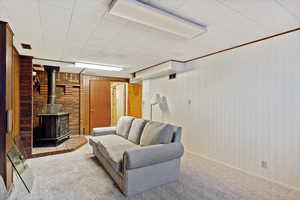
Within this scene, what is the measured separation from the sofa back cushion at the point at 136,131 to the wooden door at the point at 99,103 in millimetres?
3000

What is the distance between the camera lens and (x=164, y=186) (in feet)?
7.68

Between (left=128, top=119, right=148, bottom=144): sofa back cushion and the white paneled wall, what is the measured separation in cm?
146

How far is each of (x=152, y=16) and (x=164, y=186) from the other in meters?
2.33

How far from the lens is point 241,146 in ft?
9.68

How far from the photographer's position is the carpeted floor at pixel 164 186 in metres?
2.10

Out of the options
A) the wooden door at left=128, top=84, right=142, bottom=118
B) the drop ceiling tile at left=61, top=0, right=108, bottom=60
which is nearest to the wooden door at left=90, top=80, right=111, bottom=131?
the wooden door at left=128, top=84, right=142, bottom=118

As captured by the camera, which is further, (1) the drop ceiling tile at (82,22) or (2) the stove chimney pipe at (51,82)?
(2) the stove chimney pipe at (51,82)

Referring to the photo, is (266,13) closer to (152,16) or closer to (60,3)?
(152,16)

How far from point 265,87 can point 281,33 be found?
843 millimetres

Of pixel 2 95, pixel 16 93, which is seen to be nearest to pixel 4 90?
pixel 2 95

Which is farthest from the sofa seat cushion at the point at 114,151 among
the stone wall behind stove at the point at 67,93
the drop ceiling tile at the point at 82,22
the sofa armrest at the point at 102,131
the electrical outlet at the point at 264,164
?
the stone wall behind stove at the point at 67,93

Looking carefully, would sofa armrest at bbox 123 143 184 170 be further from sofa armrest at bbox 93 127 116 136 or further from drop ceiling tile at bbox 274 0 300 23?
drop ceiling tile at bbox 274 0 300 23

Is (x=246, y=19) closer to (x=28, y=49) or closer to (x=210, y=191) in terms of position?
(x=210, y=191)

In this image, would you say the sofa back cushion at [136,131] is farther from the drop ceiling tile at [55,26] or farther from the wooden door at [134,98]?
the wooden door at [134,98]
